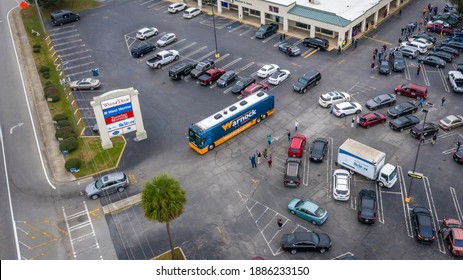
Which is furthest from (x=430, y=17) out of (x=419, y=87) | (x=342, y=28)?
(x=419, y=87)

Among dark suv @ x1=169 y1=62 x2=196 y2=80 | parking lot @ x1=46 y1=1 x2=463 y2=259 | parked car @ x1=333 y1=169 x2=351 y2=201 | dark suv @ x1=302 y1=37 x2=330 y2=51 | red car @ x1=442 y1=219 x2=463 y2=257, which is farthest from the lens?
dark suv @ x1=302 y1=37 x2=330 y2=51

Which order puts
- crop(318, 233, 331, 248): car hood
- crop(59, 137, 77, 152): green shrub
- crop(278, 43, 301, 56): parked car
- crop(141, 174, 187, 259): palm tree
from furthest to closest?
crop(278, 43, 301, 56): parked car < crop(59, 137, 77, 152): green shrub < crop(318, 233, 331, 248): car hood < crop(141, 174, 187, 259): palm tree

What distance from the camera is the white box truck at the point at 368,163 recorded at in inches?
1724

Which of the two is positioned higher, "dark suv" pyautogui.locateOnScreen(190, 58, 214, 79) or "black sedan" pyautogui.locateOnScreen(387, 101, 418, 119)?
"dark suv" pyautogui.locateOnScreen(190, 58, 214, 79)

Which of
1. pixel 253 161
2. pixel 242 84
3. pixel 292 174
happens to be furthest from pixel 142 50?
pixel 292 174

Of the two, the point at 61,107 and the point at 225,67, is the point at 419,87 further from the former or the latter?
the point at 61,107

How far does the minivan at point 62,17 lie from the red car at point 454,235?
72296mm

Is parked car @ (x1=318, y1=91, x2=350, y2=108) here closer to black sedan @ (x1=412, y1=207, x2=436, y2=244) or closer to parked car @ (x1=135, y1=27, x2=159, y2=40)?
black sedan @ (x1=412, y1=207, x2=436, y2=244)

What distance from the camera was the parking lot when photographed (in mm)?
40000

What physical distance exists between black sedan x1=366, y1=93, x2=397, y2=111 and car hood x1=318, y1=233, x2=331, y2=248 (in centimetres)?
2277

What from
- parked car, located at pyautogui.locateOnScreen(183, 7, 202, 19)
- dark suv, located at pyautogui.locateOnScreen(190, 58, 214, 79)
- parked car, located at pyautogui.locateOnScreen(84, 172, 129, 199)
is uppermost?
parked car, located at pyautogui.locateOnScreen(183, 7, 202, 19)

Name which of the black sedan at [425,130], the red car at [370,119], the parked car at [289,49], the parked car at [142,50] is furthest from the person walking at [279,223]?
the parked car at [142,50]

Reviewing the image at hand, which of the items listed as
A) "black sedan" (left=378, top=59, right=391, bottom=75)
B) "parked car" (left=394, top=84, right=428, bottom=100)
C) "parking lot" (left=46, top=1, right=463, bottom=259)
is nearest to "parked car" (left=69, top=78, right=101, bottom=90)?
"parking lot" (left=46, top=1, right=463, bottom=259)

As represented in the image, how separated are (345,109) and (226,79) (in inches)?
673
